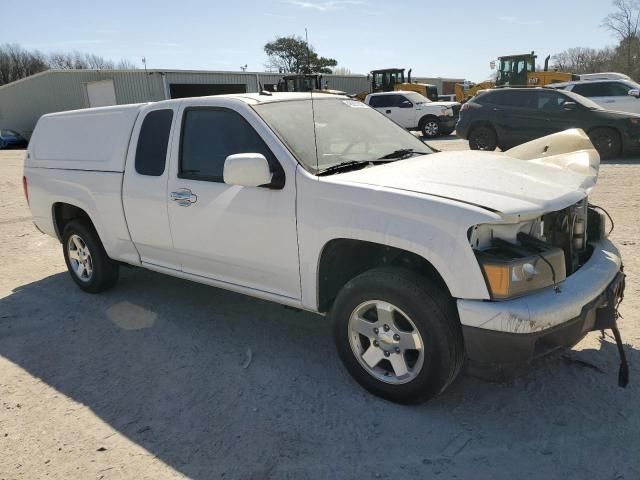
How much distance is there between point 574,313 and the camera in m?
2.72

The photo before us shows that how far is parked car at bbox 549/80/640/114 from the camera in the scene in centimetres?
1441

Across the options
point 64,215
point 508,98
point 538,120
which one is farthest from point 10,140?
point 64,215

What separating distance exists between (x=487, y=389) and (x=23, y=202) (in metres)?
10.7

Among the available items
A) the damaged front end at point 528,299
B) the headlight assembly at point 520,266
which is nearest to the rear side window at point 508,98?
the damaged front end at point 528,299

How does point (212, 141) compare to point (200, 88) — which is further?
point (200, 88)

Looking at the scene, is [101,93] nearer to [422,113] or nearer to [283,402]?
[422,113]

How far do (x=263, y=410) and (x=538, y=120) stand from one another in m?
11.5

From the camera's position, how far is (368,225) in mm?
2945

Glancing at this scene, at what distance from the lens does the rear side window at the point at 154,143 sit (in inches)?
163

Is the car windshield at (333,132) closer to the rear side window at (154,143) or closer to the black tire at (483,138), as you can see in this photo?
the rear side window at (154,143)

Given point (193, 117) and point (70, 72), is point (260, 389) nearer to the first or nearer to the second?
point (193, 117)

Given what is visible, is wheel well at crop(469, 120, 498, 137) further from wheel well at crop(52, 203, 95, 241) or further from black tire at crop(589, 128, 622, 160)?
wheel well at crop(52, 203, 95, 241)

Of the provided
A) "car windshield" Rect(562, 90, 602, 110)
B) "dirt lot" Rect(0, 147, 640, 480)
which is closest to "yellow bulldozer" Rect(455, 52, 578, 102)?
"car windshield" Rect(562, 90, 602, 110)

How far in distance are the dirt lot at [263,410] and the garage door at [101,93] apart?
121 ft
